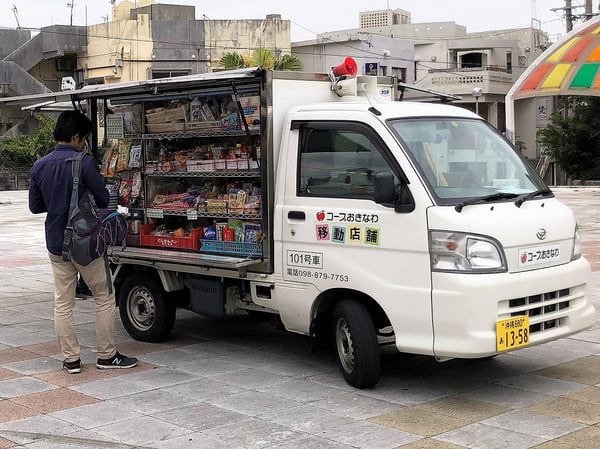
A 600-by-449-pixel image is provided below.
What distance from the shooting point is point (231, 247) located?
737cm

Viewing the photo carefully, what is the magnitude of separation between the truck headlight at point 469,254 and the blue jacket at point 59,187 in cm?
282

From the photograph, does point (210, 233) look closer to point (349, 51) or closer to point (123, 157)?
point (123, 157)

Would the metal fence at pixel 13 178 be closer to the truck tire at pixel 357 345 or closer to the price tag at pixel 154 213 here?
the price tag at pixel 154 213

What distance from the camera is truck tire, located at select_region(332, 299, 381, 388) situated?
20.2 feet

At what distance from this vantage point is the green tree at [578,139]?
3566cm

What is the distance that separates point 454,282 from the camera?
5707mm

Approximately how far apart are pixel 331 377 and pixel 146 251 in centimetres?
233

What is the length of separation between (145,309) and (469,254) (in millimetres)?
3607

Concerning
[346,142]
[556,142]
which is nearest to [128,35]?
[556,142]

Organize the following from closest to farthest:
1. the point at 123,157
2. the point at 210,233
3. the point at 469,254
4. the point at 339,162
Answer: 1. the point at 469,254
2. the point at 339,162
3. the point at 210,233
4. the point at 123,157

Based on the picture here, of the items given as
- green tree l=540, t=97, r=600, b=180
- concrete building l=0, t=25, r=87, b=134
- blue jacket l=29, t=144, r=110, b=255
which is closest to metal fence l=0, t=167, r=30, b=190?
concrete building l=0, t=25, r=87, b=134

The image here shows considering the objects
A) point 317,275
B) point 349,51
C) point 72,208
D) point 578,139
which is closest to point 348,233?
point 317,275

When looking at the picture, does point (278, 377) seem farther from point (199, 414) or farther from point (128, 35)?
point (128, 35)

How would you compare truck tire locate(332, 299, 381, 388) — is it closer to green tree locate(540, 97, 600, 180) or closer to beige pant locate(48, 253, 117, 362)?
beige pant locate(48, 253, 117, 362)
